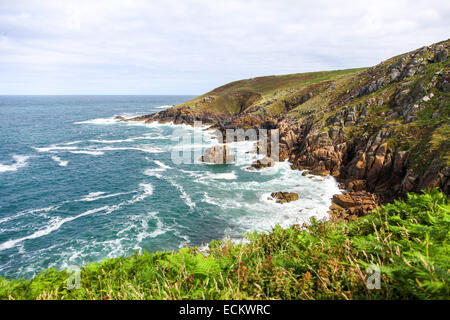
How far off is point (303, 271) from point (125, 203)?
34.5 metres

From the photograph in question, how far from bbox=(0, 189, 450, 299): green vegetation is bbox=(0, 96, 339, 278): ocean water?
5.13 metres

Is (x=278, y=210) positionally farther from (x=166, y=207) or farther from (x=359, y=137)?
(x=359, y=137)

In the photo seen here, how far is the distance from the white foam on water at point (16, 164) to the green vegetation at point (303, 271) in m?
54.4

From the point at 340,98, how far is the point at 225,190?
47166mm

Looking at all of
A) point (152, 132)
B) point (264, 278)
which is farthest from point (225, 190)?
point (152, 132)

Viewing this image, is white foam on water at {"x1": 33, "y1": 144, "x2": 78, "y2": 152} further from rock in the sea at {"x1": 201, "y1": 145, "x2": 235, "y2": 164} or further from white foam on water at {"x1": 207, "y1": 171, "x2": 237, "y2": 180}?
white foam on water at {"x1": 207, "y1": 171, "x2": 237, "y2": 180}

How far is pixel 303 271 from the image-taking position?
244 inches

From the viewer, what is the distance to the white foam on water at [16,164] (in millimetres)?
49344

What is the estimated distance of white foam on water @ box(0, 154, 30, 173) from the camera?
49.3m

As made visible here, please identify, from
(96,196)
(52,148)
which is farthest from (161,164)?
(52,148)

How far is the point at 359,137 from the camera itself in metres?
43.0

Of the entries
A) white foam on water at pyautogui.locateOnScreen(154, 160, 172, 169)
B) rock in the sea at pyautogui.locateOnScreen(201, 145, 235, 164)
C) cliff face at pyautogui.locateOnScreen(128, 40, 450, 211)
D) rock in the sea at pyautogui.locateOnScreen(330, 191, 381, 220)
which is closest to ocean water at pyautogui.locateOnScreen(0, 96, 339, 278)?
white foam on water at pyautogui.locateOnScreen(154, 160, 172, 169)

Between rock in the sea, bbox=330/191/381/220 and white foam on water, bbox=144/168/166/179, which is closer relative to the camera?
rock in the sea, bbox=330/191/381/220

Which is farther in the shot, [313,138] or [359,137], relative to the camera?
[313,138]
